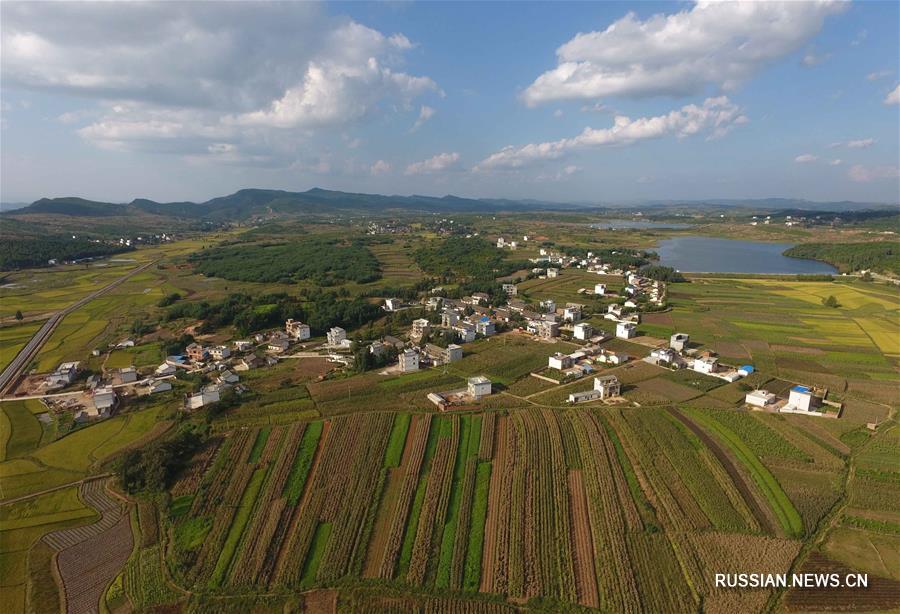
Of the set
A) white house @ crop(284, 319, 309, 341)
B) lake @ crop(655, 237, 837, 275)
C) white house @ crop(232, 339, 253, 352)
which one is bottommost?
white house @ crop(232, 339, 253, 352)

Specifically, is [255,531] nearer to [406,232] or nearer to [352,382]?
[352,382]

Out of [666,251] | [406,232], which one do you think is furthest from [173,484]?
[406,232]

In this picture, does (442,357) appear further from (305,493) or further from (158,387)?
(158,387)

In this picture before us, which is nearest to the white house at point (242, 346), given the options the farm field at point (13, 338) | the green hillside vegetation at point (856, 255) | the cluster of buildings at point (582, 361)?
the farm field at point (13, 338)

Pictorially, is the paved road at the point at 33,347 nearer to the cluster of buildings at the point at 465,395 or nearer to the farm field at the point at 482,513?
the farm field at the point at 482,513

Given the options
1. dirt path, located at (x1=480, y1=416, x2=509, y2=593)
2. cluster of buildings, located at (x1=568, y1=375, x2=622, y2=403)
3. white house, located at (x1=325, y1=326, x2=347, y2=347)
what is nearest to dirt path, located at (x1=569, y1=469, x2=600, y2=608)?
dirt path, located at (x1=480, y1=416, x2=509, y2=593)

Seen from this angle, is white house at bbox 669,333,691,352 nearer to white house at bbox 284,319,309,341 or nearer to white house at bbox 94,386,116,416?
Result: white house at bbox 284,319,309,341
